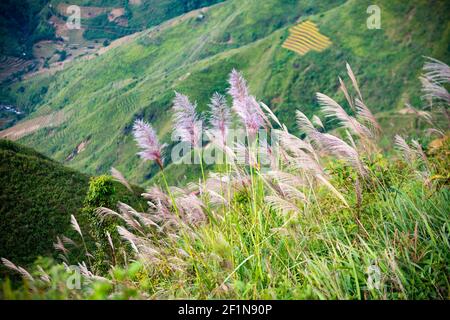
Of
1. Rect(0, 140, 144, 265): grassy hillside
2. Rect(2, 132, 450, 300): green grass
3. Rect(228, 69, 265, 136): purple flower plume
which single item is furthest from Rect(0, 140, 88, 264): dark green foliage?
Rect(228, 69, 265, 136): purple flower plume

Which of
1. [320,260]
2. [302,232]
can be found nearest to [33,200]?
[302,232]

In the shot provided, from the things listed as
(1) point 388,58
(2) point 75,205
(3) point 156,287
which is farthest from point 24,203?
(1) point 388,58

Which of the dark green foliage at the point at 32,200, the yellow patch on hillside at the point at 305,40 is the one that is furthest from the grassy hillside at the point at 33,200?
the yellow patch on hillside at the point at 305,40

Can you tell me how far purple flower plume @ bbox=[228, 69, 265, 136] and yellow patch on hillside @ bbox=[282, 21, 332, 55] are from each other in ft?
480

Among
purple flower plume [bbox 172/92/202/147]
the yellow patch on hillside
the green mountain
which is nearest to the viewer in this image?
purple flower plume [bbox 172/92/202/147]

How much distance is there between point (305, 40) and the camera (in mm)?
148750

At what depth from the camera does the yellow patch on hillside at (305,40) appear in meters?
145

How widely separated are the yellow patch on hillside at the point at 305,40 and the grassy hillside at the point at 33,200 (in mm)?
117403

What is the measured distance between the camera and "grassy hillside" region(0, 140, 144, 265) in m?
33.7

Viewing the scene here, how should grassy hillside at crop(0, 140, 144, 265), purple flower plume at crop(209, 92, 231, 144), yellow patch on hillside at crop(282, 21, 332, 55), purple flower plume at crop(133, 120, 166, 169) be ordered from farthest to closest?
yellow patch on hillside at crop(282, 21, 332, 55), grassy hillside at crop(0, 140, 144, 265), purple flower plume at crop(209, 92, 231, 144), purple flower plume at crop(133, 120, 166, 169)

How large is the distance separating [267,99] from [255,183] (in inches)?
5056

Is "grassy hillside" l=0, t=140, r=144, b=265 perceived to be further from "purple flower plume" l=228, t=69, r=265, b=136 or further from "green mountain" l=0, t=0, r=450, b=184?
"green mountain" l=0, t=0, r=450, b=184

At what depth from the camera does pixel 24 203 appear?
39969 millimetres
